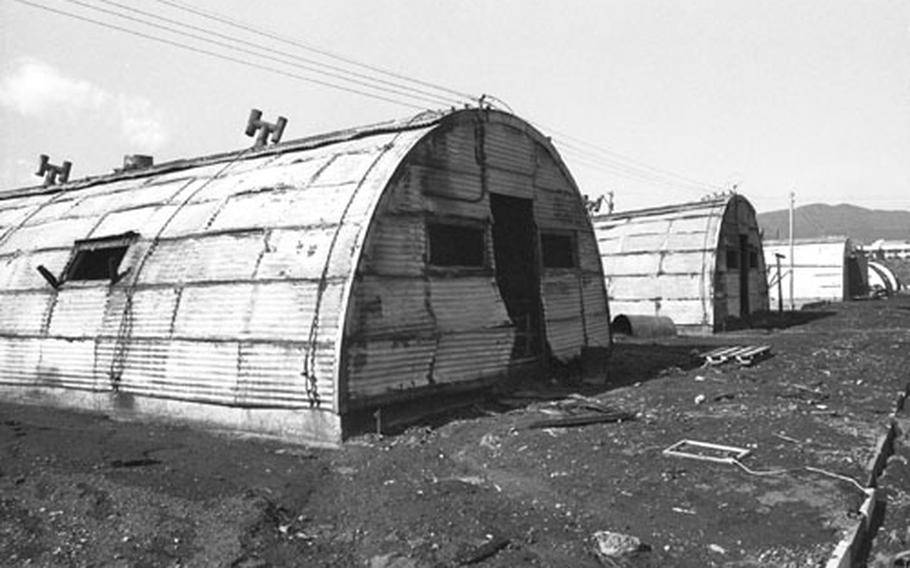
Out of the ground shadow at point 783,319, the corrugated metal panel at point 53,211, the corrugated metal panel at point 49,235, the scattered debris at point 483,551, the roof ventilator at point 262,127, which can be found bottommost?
the ground shadow at point 783,319

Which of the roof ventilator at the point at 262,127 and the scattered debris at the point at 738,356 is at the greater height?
the roof ventilator at the point at 262,127

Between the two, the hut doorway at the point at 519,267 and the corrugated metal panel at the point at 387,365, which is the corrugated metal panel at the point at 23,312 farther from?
the hut doorway at the point at 519,267

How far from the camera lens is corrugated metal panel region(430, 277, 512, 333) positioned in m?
13.0

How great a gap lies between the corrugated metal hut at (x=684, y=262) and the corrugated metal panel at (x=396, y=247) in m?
19.2

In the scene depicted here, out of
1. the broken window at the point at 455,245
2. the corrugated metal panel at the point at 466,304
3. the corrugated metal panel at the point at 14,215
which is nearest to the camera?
the corrugated metal panel at the point at 466,304

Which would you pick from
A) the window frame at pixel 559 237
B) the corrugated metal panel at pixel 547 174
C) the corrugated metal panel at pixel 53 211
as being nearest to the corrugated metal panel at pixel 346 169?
the corrugated metal panel at pixel 547 174

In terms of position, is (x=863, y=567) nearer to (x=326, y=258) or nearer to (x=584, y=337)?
(x=326, y=258)

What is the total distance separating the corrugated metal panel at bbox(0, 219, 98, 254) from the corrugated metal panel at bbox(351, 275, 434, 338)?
911 cm

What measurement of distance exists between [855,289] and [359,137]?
5757 centimetres

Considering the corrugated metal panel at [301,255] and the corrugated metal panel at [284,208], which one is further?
the corrugated metal panel at [284,208]

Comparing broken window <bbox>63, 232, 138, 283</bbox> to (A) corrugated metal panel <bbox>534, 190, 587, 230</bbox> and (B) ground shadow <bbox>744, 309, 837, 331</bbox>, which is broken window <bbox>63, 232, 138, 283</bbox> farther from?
(B) ground shadow <bbox>744, 309, 837, 331</bbox>

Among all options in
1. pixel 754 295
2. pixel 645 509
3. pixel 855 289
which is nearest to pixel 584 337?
pixel 645 509

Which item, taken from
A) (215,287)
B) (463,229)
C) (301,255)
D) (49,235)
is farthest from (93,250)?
(463,229)

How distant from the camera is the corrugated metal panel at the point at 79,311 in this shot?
14391 mm
